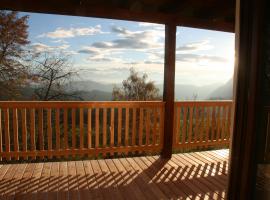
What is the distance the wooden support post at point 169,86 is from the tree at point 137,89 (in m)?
4.94

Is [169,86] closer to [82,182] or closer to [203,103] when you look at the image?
[203,103]

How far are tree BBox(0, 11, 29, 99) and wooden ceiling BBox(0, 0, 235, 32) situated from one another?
4546mm

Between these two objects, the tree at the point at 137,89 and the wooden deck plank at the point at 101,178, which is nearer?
the wooden deck plank at the point at 101,178

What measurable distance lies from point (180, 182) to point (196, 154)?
1385 mm

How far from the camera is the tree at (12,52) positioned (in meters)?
7.59

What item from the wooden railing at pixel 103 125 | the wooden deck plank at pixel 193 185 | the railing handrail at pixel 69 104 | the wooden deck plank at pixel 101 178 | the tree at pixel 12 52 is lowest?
the wooden deck plank at pixel 193 185

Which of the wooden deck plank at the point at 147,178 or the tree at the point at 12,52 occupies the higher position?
the tree at the point at 12,52

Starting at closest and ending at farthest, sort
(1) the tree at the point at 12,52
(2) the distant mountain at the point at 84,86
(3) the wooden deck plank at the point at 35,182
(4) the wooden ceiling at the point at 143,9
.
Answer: (3) the wooden deck plank at the point at 35,182, (4) the wooden ceiling at the point at 143,9, (1) the tree at the point at 12,52, (2) the distant mountain at the point at 84,86

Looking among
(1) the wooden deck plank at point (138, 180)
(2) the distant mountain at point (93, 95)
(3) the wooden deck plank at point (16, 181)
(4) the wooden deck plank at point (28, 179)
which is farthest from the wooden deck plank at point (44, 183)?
(2) the distant mountain at point (93, 95)

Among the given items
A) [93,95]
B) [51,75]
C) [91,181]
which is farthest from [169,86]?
[51,75]

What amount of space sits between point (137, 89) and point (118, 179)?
20.4 ft

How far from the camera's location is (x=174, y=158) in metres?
4.37

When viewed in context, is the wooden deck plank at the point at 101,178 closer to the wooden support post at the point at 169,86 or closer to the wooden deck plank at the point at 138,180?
the wooden deck plank at the point at 138,180

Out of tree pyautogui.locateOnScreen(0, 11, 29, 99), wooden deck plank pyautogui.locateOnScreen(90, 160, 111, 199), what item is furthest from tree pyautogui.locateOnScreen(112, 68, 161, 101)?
wooden deck plank pyautogui.locateOnScreen(90, 160, 111, 199)
